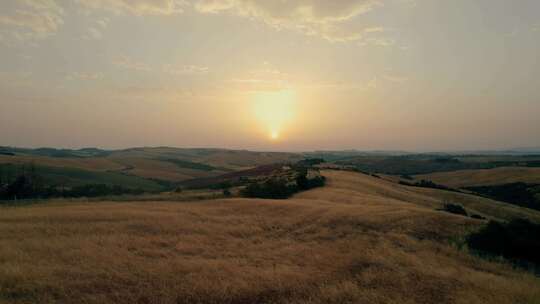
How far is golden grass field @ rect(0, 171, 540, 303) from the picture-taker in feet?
35.6

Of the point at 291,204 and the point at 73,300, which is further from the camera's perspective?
the point at 291,204

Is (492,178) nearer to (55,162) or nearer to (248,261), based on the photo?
(248,261)

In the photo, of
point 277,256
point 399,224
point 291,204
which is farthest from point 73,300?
point 291,204

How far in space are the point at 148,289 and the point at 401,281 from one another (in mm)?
9420

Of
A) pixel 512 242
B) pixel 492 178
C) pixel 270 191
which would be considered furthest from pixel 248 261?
pixel 492 178

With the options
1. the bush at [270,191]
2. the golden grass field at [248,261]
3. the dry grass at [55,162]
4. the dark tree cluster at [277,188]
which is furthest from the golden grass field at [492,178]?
the dry grass at [55,162]

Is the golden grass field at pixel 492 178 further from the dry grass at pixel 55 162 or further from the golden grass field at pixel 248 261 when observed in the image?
the dry grass at pixel 55 162

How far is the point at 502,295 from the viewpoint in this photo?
11039mm

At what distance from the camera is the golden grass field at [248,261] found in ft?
35.6

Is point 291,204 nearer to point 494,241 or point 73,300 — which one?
point 494,241

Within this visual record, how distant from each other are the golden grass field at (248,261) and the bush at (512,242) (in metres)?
1.34

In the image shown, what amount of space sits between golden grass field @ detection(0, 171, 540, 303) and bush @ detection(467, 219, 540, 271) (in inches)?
52.9

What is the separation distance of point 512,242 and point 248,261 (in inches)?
518

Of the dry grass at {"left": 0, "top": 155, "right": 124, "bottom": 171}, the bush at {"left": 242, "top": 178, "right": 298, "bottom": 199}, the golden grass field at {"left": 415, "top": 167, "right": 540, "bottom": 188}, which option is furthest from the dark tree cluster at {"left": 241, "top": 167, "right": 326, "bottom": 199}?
the golden grass field at {"left": 415, "top": 167, "right": 540, "bottom": 188}
